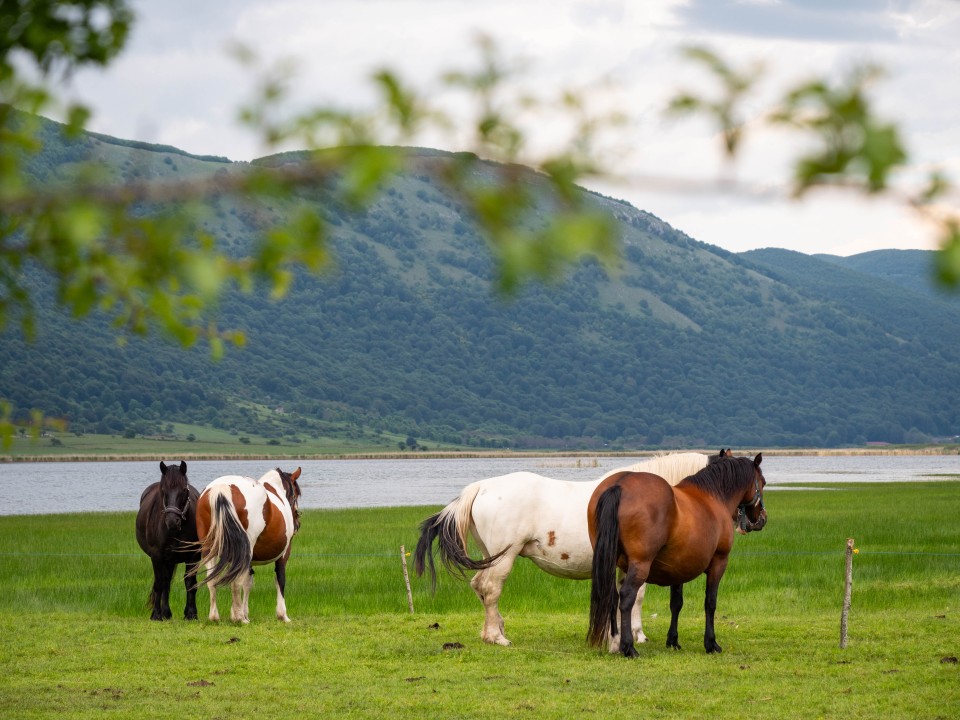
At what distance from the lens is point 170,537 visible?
560 inches

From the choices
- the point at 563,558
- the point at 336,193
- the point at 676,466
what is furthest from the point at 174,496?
the point at 336,193

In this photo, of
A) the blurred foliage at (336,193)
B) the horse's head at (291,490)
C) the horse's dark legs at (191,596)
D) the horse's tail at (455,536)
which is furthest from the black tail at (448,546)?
the blurred foliage at (336,193)

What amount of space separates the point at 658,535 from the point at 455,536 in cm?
233

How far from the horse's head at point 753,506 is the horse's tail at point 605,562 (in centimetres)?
188

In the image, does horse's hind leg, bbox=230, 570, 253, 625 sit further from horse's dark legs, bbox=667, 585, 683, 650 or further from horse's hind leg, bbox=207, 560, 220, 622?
horse's dark legs, bbox=667, 585, 683, 650

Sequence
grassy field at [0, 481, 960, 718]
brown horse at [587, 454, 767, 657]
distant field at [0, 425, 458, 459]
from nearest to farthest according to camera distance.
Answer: grassy field at [0, 481, 960, 718], brown horse at [587, 454, 767, 657], distant field at [0, 425, 458, 459]

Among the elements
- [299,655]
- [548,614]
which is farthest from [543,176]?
[548,614]

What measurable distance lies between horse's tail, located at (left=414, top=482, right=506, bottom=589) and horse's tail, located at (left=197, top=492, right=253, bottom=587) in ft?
6.97

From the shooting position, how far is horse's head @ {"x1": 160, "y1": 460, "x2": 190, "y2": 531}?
13.5 meters

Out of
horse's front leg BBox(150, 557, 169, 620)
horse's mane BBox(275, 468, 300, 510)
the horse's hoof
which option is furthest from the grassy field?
horse's mane BBox(275, 468, 300, 510)

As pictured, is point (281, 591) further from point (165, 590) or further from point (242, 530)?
point (165, 590)

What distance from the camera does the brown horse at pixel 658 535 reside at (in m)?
11.1

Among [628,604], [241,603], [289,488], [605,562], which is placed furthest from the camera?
[289,488]

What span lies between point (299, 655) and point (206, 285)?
9697 millimetres
